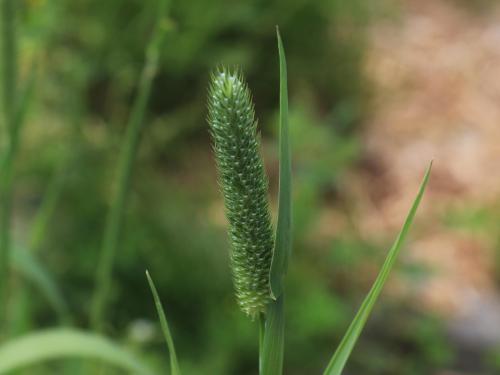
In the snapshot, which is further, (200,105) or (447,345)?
(200,105)

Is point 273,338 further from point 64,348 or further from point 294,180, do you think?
point 294,180

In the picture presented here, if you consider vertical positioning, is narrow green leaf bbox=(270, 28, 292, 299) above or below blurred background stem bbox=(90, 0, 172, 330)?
below

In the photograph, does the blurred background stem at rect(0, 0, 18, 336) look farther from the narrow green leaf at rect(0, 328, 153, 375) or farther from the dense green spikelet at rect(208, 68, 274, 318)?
the dense green spikelet at rect(208, 68, 274, 318)

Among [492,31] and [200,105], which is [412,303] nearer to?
[200,105]

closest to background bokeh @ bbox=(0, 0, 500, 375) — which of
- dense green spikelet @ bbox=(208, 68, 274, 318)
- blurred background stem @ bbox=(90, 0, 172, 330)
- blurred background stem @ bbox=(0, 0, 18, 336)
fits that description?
blurred background stem @ bbox=(0, 0, 18, 336)

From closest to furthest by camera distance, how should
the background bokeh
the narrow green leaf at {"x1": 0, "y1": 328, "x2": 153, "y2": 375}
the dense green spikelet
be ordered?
the dense green spikelet, the narrow green leaf at {"x1": 0, "y1": 328, "x2": 153, "y2": 375}, the background bokeh

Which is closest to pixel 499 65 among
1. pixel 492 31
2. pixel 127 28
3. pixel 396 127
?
pixel 492 31

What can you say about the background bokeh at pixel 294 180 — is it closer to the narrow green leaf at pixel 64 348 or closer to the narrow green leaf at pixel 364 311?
the narrow green leaf at pixel 64 348
